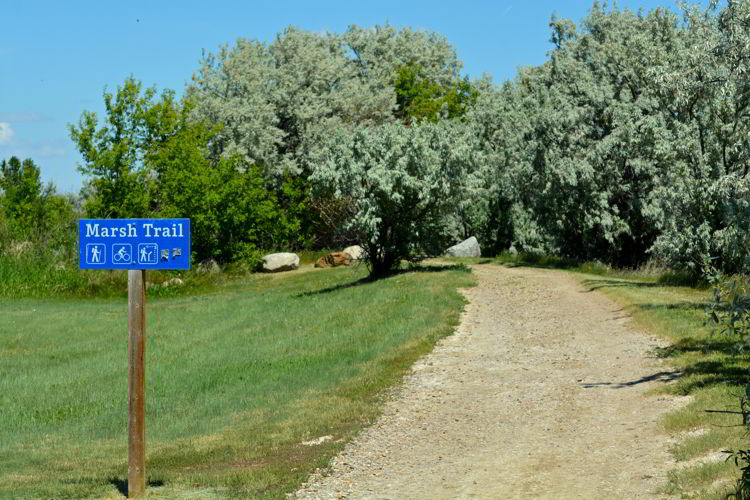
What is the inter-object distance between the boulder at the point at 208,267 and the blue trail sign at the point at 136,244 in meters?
37.6

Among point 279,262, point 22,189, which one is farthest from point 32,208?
point 279,262

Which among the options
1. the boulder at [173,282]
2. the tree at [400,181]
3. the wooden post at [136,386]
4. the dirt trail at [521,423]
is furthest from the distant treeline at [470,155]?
the wooden post at [136,386]

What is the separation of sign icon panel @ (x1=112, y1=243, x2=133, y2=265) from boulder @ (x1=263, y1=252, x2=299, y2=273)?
37844 mm

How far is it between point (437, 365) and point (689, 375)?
16.2 feet

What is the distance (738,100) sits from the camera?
65.4 ft

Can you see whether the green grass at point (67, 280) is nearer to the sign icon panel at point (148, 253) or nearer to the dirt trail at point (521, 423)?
the dirt trail at point (521, 423)

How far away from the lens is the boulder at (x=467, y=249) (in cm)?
4552

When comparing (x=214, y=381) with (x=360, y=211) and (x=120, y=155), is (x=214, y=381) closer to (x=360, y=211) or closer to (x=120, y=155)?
(x=360, y=211)

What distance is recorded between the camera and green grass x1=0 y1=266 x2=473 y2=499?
12031mm

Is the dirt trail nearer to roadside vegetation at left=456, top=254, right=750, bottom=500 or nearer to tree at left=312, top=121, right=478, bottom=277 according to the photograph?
roadside vegetation at left=456, top=254, right=750, bottom=500

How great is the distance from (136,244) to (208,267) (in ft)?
128

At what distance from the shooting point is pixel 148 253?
418 inches

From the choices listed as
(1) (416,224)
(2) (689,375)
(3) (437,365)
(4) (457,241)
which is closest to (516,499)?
(2) (689,375)

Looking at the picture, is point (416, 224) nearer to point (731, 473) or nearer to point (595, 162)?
point (595, 162)
